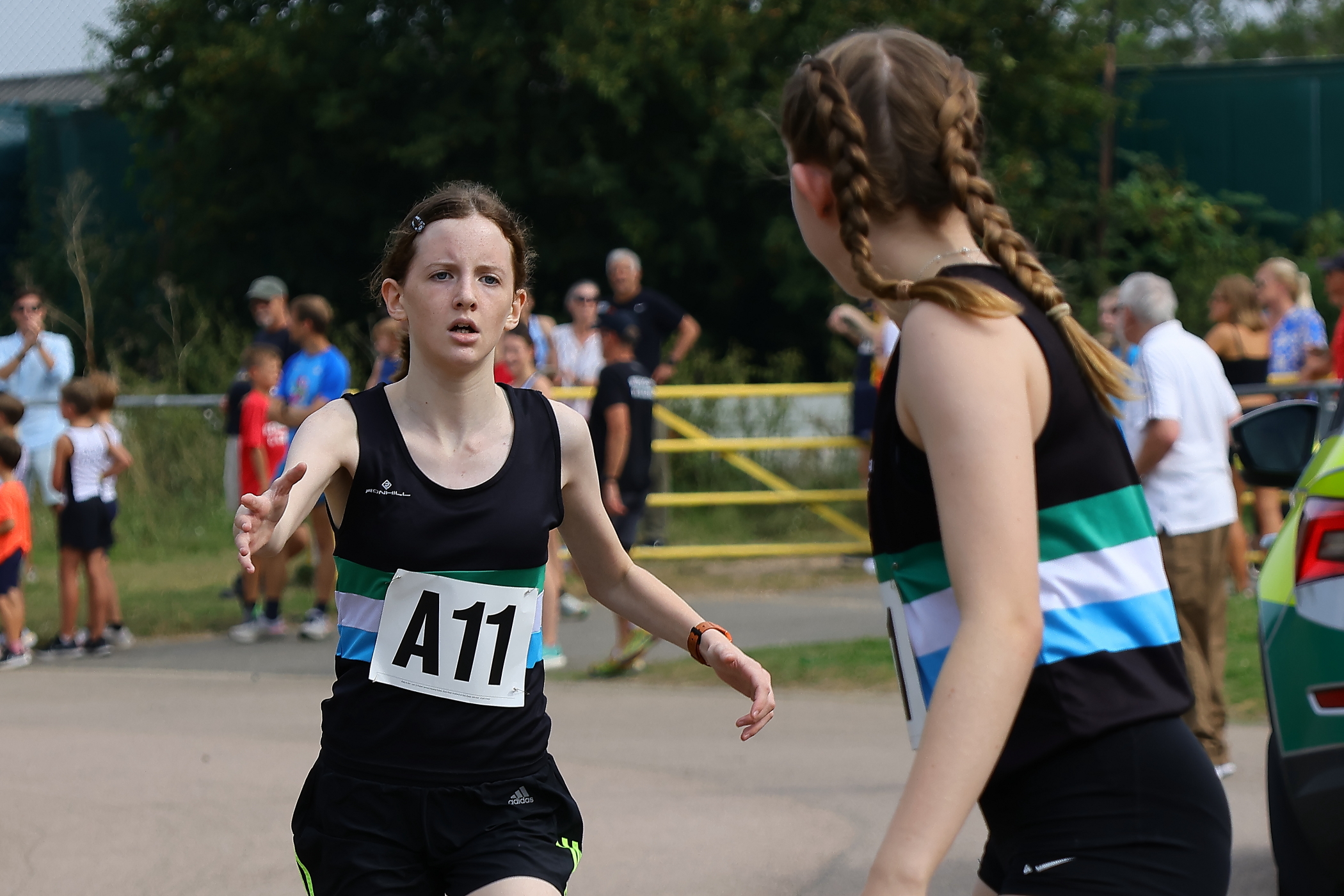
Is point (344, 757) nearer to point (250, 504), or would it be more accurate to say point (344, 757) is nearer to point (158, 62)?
Result: point (250, 504)

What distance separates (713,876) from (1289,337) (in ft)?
29.5

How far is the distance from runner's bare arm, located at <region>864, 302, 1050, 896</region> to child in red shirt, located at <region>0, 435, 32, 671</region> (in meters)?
8.46

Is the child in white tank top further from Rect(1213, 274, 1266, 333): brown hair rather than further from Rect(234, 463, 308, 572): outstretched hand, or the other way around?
Rect(1213, 274, 1266, 333): brown hair

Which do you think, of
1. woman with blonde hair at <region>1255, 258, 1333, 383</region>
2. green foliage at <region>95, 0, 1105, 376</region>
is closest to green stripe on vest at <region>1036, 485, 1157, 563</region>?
woman with blonde hair at <region>1255, 258, 1333, 383</region>

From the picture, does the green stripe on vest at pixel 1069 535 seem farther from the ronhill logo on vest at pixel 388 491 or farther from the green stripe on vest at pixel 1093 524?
the ronhill logo on vest at pixel 388 491

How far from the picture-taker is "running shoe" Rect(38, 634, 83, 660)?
32.0 ft

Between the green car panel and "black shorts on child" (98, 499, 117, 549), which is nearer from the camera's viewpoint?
the green car panel

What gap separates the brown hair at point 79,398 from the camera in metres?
9.88

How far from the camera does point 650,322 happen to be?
42.9 feet

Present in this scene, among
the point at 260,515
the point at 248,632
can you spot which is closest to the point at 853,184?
the point at 260,515

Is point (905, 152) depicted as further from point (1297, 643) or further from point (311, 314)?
point (311, 314)

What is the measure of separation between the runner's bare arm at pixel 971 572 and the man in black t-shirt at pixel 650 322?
425 inches

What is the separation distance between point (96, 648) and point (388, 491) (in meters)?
7.55

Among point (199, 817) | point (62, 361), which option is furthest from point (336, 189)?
point (199, 817)
